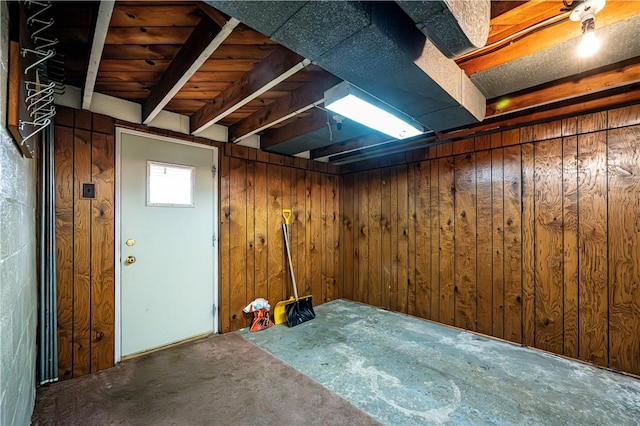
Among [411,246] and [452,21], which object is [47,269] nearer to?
[452,21]

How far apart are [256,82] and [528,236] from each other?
2.84 metres

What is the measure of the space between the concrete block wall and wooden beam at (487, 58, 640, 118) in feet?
9.51

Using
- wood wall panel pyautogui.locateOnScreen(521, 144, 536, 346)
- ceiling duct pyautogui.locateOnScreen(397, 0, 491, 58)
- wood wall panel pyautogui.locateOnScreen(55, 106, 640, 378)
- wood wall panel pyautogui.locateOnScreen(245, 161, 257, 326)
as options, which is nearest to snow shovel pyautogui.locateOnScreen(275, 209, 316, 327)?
wood wall panel pyautogui.locateOnScreen(55, 106, 640, 378)

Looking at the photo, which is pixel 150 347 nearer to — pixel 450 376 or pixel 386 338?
pixel 386 338

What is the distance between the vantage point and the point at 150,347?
100 inches

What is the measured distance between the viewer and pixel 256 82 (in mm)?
1911

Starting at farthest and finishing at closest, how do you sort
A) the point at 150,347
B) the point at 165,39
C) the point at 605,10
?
the point at 150,347, the point at 165,39, the point at 605,10

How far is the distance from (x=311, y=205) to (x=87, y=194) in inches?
98.8

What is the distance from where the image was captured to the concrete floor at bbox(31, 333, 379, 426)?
1.73 m

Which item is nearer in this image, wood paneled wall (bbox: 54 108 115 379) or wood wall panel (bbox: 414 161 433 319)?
wood paneled wall (bbox: 54 108 115 379)

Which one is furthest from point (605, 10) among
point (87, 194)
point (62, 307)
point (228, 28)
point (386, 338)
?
point (62, 307)

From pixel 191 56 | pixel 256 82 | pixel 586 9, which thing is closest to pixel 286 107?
pixel 256 82

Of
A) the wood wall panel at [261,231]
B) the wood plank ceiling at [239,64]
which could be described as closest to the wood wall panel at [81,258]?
the wood plank ceiling at [239,64]

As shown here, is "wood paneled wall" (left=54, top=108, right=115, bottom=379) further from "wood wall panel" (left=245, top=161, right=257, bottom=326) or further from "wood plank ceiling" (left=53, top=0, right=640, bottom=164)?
"wood wall panel" (left=245, top=161, right=257, bottom=326)
